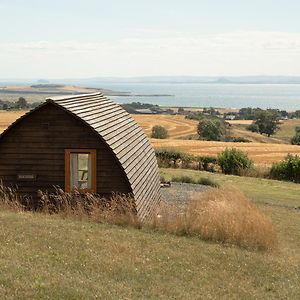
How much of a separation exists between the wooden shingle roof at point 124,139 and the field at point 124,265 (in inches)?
128

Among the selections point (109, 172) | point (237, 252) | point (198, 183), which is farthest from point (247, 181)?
point (237, 252)

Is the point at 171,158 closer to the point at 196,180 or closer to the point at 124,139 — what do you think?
the point at 196,180

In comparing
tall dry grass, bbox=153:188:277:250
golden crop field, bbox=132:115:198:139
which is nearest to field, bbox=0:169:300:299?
tall dry grass, bbox=153:188:277:250

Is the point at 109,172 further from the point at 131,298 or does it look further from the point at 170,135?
the point at 170,135

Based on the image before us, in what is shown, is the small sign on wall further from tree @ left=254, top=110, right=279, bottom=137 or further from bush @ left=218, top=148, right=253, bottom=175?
tree @ left=254, top=110, right=279, bottom=137

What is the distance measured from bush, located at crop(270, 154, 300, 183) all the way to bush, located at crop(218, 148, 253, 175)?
193 centimetres

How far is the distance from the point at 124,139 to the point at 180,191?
7679mm

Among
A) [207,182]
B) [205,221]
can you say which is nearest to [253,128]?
[207,182]

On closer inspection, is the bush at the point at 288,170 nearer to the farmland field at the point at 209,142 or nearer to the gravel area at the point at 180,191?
the gravel area at the point at 180,191

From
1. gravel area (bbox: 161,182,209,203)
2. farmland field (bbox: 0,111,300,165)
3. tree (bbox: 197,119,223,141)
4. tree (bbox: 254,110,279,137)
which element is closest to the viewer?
gravel area (bbox: 161,182,209,203)

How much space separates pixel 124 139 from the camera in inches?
634

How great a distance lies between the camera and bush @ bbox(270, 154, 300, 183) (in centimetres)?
3203

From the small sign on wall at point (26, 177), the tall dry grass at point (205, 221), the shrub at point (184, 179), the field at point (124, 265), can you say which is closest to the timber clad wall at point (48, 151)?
the small sign on wall at point (26, 177)

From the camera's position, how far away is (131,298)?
7.10 metres
